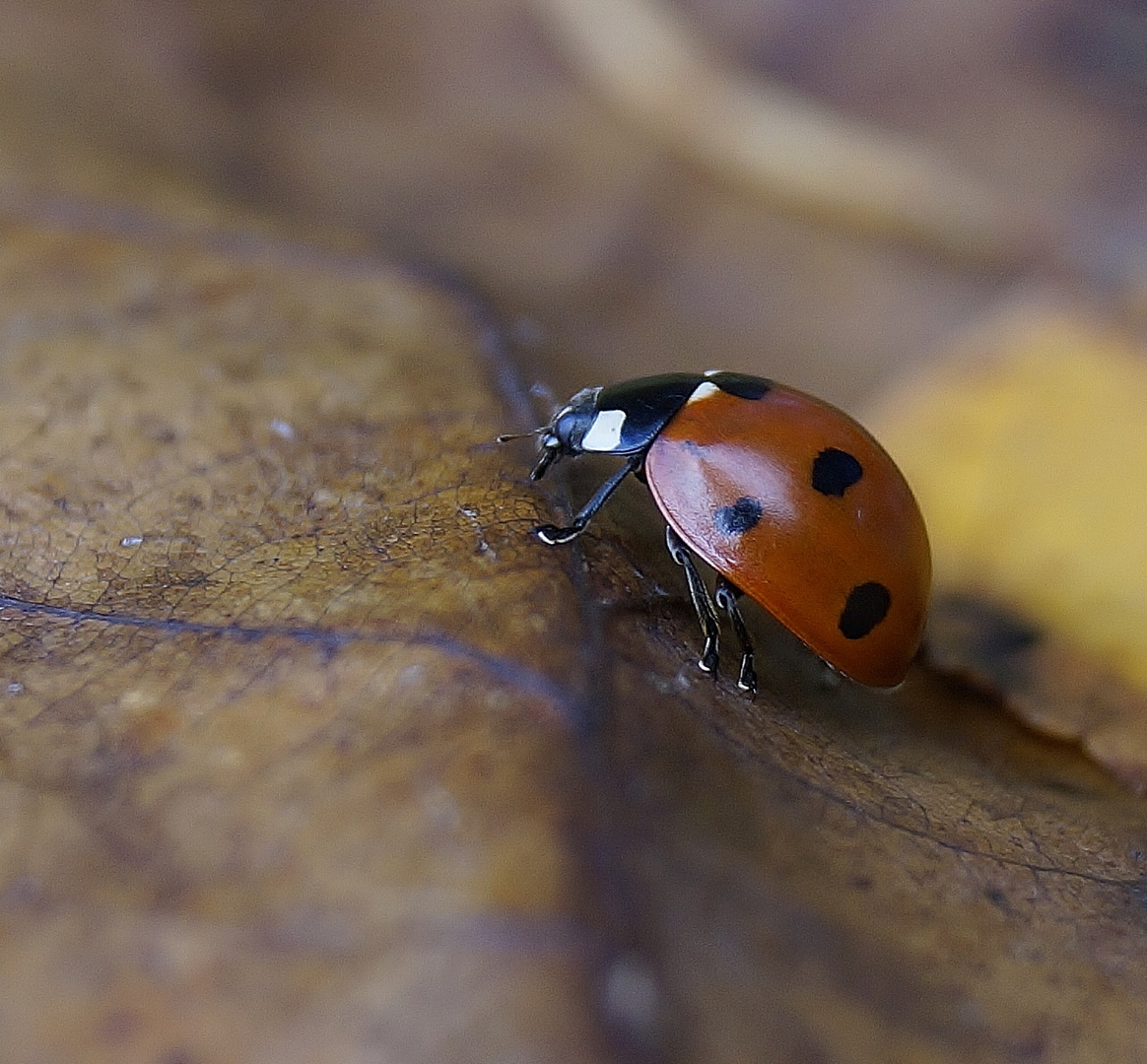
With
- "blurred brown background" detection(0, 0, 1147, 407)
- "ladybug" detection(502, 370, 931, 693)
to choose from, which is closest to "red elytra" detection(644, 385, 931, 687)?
"ladybug" detection(502, 370, 931, 693)

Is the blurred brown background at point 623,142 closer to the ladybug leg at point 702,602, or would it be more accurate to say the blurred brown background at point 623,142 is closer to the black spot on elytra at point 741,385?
the black spot on elytra at point 741,385

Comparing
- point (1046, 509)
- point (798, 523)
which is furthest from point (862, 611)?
point (1046, 509)

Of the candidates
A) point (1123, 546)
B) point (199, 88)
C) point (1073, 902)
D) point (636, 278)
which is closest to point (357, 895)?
point (1073, 902)

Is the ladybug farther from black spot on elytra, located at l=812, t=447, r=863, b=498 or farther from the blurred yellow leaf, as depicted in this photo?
the blurred yellow leaf

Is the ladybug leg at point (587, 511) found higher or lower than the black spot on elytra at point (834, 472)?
lower

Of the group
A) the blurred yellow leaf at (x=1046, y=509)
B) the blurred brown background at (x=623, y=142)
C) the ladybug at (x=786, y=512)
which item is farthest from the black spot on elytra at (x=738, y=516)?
the blurred brown background at (x=623, y=142)

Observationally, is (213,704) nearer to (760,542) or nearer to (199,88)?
(760,542)
